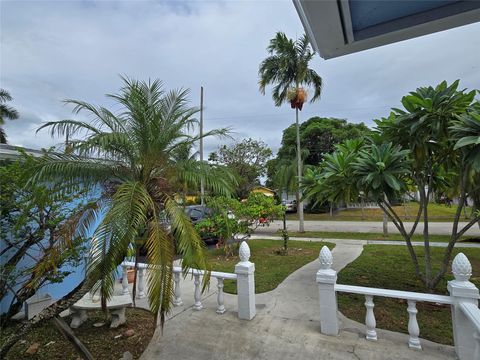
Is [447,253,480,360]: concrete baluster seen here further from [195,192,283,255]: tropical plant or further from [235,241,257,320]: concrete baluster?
[195,192,283,255]: tropical plant

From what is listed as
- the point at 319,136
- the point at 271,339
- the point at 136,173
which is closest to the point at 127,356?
the point at 271,339

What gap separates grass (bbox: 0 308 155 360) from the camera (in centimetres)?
354

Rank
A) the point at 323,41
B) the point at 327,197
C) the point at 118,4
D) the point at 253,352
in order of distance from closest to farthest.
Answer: the point at 323,41 → the point at 253,352 → the point at 118,4 → the point at 327,197

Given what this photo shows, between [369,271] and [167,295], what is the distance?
5540 mm

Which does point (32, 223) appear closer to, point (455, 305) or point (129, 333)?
point (129, 333)

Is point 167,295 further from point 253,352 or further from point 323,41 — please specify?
point 323,41

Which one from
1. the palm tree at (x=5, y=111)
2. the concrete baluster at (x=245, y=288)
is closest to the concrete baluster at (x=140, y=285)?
the concrete baluster at (x=245, y=288)

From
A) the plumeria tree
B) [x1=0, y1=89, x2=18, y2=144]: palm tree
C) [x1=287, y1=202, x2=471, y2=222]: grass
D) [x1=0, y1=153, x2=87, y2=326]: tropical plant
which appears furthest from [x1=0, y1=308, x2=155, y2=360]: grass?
[x1=0, y1=89, x2=18, y2=144]: palm tree

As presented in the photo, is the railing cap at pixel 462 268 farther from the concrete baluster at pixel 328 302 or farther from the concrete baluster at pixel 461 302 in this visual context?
the concrete baluster at pixel 328 302

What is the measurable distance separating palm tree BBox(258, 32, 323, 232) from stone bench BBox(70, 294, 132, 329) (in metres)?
10.0

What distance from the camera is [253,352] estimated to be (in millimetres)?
3293

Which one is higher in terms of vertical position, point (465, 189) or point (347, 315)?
point (465, 189)

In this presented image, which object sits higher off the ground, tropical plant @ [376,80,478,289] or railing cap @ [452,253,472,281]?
tropical plant @ [376,80,478,289]

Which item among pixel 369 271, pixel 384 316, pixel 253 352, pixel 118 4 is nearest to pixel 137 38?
pixel 118 4
